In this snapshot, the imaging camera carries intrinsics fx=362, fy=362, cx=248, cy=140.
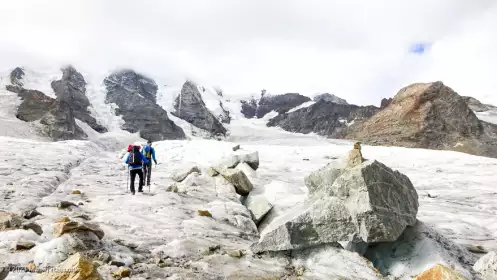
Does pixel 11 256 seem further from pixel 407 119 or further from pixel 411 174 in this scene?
pixel 407 119

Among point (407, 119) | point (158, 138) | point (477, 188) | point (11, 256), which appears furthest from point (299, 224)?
point (158, 138)

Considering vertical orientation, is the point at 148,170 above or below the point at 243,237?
above

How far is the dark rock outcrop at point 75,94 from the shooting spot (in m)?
95.3

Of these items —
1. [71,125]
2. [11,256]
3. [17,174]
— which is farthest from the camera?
[71,125]

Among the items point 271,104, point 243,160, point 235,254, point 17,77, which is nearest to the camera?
point 235,254

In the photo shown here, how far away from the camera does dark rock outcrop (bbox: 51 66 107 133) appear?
95.3 meters

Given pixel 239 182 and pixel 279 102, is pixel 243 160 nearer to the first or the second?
pixel 239 182

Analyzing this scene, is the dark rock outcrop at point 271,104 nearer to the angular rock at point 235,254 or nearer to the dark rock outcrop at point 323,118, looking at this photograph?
the dark rock outcrop at point 323,118

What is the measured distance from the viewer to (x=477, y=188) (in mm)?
15633

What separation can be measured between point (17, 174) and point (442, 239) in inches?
543

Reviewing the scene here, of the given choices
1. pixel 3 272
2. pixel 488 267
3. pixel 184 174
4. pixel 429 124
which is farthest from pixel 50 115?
pixel 488 267

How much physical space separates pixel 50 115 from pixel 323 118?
101 meters

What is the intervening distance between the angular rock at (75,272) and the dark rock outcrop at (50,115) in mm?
71574

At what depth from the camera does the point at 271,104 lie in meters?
188
